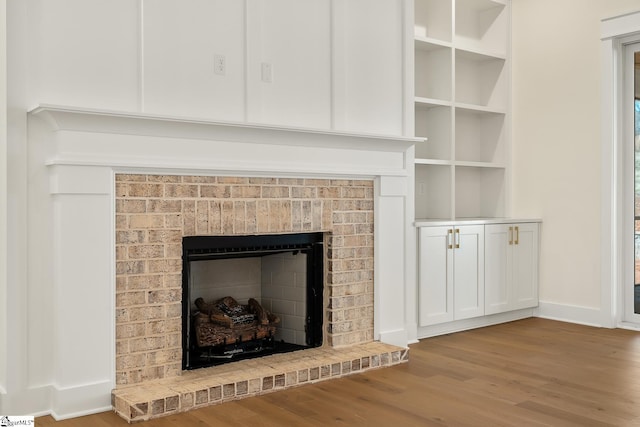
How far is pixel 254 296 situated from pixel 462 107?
2.24 meters

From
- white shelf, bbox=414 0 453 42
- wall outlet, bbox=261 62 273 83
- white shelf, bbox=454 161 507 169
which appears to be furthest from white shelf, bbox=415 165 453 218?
wall outlet, bbox=261 62 273 83

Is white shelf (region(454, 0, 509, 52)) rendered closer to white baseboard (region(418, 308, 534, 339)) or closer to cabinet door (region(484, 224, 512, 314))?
cabinet door (region(484, 224, 512, 314))

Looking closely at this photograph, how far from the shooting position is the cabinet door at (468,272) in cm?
475

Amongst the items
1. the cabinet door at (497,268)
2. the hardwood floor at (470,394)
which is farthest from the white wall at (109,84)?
the cabinet door at (497,268)

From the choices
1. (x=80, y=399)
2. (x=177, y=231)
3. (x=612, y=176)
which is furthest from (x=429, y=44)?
(x=80, y=399)

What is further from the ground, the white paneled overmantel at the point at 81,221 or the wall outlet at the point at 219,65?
the wall outlet at the point at 219,65

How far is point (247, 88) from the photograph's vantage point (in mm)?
3600

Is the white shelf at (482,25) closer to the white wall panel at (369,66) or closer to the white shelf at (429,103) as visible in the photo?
the white shelf at (429,103)

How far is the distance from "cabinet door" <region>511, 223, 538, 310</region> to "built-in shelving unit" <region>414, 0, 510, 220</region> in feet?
1.16

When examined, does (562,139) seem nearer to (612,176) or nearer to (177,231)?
(612,176)

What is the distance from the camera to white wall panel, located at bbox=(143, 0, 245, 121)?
3.28m

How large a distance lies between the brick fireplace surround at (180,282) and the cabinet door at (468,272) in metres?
0.99

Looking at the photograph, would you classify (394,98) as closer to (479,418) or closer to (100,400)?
(479,418)

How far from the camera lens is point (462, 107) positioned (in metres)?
5.11
